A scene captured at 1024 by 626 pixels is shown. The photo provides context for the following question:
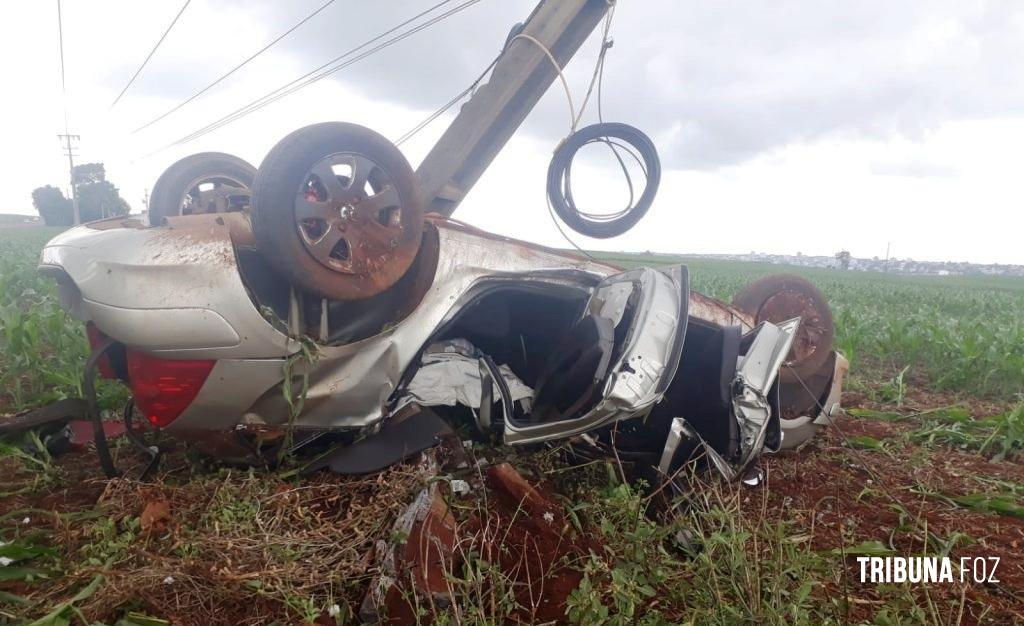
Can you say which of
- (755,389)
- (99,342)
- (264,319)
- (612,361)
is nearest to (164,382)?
(264,319)

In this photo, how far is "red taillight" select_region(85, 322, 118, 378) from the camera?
2.75 m

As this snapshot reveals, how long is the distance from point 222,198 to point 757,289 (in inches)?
151

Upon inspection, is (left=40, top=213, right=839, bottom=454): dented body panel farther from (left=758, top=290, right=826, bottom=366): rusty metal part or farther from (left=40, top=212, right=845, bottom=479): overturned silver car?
(left=758, top=290, right=826, bottom=366): rusty metal part

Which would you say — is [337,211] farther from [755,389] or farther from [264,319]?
[755,389]

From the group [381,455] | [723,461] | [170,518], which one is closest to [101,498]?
[170,518]

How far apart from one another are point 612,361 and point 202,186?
→ 2815mm

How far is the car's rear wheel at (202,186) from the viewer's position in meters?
3.69

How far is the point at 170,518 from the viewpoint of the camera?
243cm

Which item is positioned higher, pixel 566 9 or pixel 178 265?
pixel 566 9

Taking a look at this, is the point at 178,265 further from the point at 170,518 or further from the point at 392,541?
the point at 392,541
